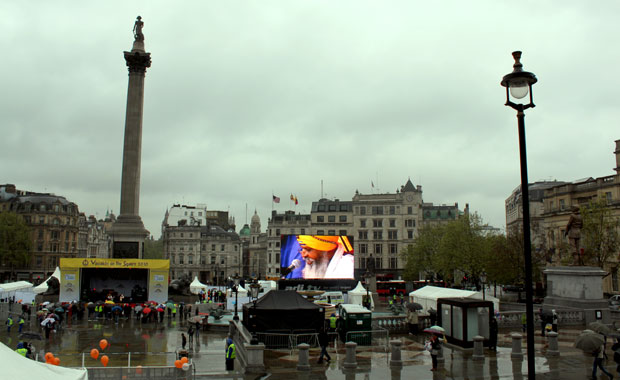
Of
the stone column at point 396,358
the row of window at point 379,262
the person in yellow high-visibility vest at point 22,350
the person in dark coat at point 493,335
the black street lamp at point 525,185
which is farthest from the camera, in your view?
the row of window at point 379,262

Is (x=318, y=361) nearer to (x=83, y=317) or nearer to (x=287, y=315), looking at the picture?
(x=287, y=315)

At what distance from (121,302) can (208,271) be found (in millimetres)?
74587

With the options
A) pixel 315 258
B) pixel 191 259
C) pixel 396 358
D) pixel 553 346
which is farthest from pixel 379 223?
pixel 396 358

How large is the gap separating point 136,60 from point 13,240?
161 ft

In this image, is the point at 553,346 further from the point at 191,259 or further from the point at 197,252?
the point at 191,259

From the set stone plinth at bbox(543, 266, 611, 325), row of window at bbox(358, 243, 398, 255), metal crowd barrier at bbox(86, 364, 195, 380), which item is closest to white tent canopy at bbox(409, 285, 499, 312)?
stone plinth at bbox(543, 266, 611, 325)

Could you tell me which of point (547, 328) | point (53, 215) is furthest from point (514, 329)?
point (53, 215)

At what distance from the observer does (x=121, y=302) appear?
138 ft

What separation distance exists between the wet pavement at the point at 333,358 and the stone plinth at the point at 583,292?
4315 millimetres

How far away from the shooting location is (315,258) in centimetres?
6250

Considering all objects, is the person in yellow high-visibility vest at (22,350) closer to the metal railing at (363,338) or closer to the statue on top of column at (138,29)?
the metal railing at (363,338)

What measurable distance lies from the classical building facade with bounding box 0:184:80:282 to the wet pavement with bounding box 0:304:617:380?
69.4 meters

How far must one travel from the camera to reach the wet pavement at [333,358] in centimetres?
1692

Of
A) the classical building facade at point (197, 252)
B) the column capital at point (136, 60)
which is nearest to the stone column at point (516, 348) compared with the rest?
the column capital at point (136, 60)
